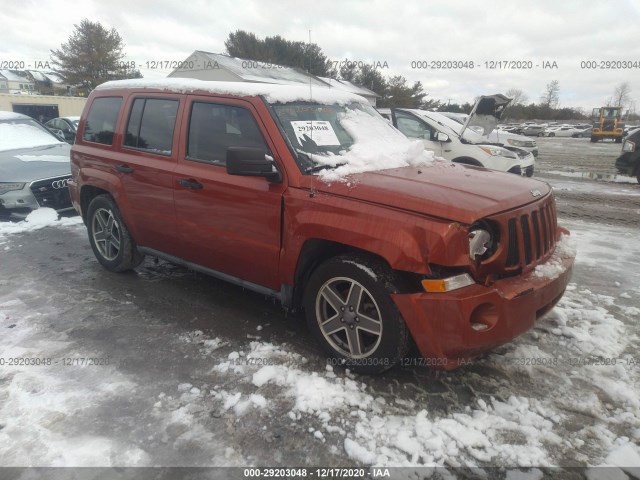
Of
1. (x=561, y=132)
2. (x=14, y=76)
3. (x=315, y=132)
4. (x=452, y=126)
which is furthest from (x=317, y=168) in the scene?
(x=14, y=76)

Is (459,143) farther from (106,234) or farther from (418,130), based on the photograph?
(106,234)

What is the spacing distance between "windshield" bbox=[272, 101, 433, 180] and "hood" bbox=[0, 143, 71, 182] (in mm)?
5253

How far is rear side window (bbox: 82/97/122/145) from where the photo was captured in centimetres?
441

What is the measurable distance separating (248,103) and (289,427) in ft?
7.51

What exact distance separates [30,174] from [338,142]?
566 cm

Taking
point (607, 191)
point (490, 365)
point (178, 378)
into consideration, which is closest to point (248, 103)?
point (178, 378)

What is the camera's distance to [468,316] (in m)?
2.47

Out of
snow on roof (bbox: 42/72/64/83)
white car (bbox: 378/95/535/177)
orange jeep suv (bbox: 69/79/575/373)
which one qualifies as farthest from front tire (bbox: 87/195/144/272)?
snow on roof (bbox: 42/72/64/83)

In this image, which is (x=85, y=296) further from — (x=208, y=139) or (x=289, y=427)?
(x=289, y=427)

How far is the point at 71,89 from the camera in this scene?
38.3m

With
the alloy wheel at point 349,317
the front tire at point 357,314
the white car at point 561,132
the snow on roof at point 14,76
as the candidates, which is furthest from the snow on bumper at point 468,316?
the snow on roof at point 14,76

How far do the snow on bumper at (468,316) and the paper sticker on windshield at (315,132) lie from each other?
4.50ft

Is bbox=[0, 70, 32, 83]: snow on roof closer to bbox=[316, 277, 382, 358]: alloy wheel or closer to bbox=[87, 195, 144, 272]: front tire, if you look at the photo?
bbox=[87, 195, 144, 272]: front tire

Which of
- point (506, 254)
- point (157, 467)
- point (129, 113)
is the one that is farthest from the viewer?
point (129, 113)
